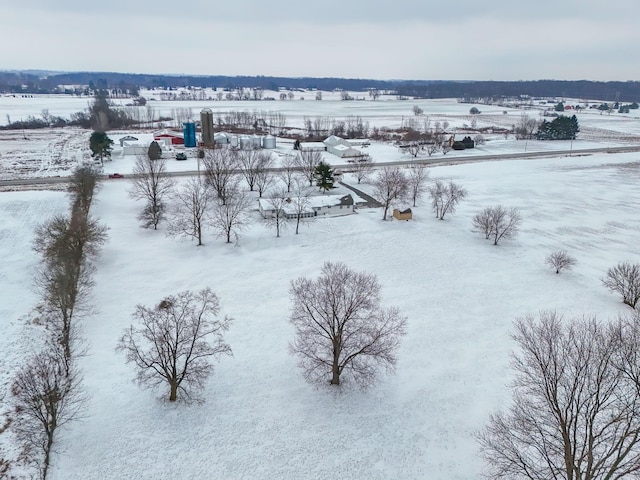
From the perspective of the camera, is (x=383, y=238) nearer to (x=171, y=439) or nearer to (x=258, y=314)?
(x=258, y=314)

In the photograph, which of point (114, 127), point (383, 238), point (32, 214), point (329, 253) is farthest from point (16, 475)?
point (114, 127)

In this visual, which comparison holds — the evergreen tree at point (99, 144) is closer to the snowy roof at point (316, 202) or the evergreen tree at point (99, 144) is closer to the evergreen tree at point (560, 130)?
the snowy roof at point (316, 202)

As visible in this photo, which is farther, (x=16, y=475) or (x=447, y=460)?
(x=447, y=460)

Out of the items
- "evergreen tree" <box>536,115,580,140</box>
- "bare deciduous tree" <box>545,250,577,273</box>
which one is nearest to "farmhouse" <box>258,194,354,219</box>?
"bare deciduous tree" <box>545,250,577,273</box>

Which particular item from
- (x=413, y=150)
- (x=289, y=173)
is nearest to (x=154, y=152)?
(x=289, y=173)

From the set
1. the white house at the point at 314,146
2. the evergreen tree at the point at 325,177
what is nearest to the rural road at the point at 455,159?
the white house at the point at 314,146

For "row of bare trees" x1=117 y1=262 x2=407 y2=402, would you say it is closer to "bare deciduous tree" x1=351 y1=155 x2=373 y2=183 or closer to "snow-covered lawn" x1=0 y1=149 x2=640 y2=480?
"snow-covered lawn" x1=0 y1=149 x2=640 y2=480
